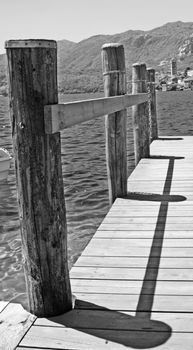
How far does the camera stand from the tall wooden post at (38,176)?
93.7 inches

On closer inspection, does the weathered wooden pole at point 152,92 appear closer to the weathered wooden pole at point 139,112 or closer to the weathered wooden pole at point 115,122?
the weathered wooden pole at point 139,112

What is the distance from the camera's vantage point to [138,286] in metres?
3.12

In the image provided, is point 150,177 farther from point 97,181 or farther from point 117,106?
point 97,181

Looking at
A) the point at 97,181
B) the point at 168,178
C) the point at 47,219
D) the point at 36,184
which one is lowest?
the point at 97,181

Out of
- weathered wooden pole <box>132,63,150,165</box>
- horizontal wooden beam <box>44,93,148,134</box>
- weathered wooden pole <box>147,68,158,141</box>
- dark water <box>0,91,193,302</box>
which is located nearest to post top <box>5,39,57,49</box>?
horizontal wooden beam <box>44,93,148,134</box>

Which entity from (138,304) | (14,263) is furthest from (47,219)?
(14,263)

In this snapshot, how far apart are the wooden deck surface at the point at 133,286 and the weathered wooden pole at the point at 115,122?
303mm

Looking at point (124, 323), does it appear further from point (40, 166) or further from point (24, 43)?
point (24, 43)

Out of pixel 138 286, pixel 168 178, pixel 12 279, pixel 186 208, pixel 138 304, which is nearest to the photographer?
pixel 138 304

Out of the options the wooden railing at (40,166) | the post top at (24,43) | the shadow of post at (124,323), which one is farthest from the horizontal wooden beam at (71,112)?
the shadow of post at (124,323)

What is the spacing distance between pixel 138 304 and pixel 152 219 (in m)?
1.97

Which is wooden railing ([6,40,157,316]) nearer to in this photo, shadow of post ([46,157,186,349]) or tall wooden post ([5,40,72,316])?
tall wooden post ([5,40,72,316])

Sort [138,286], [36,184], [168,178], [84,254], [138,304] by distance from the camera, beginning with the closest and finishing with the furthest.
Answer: [36,184] < [138,304] < [138,286] < [84,254] < [168,178]

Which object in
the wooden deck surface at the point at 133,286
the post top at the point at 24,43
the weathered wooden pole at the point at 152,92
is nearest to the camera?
the post top at the point at 24,43
